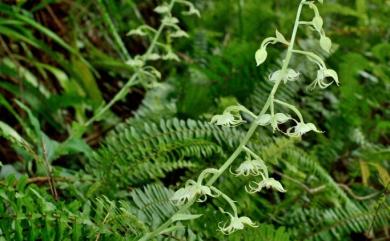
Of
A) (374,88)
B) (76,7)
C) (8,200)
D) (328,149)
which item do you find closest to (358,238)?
(328,149)

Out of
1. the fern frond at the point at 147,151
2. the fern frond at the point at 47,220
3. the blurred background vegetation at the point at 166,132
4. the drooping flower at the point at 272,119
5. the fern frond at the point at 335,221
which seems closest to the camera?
the drooping flower at the point at 272,119

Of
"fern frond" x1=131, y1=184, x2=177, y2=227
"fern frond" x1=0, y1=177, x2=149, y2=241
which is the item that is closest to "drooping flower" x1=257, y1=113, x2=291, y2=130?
"fern frond" x1=0, y1=177, x2=149, y2=241

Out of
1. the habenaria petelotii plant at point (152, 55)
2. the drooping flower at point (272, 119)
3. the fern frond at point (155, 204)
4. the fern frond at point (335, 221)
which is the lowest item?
the fern frond at point (335, 221)

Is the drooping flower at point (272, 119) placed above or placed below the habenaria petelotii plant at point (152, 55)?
above

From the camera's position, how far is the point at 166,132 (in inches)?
66.9

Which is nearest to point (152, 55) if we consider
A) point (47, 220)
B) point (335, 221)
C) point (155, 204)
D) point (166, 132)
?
point (166, 132)

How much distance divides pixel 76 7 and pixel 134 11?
38 cm

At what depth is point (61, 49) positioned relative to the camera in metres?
2.75

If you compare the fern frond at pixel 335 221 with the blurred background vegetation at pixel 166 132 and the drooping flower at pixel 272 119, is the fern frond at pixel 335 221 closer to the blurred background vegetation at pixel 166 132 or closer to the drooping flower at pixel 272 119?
the blurred background vegetation at pixel 166 132

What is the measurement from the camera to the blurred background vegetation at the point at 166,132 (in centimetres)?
141

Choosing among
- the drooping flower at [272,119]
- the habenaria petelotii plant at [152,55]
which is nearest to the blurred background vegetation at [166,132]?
the habenaria petelotii plant at [152,55]

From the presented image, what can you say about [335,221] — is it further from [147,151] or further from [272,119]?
[272,119]

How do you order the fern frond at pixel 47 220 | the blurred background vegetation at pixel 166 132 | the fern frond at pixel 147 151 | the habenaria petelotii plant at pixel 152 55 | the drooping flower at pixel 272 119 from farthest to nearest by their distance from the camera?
the habenaria petelotii plant at pixel 152 55
the fern frond at pixel 147 151
the blurred background vegetation at pixel 166 132
the fern frond at pixel 47 220
the drooping flower at pixel 272 119

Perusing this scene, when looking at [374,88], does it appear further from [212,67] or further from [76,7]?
[76,7]
